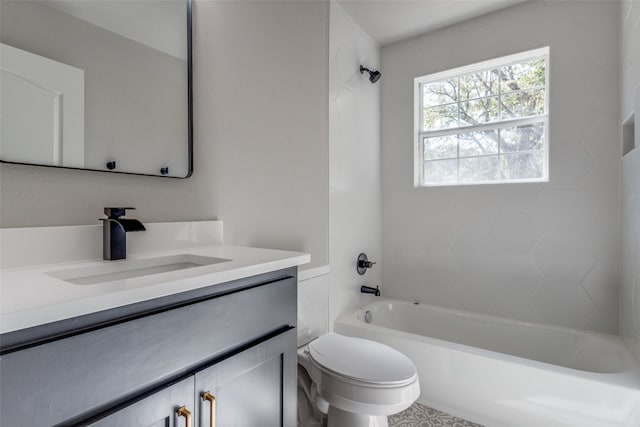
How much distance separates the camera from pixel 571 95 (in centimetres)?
205

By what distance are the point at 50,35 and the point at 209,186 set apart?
718 mm

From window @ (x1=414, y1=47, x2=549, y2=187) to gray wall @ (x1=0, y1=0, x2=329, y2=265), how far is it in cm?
101

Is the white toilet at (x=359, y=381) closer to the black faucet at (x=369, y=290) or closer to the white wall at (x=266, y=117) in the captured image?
the white wall at (x=266, y=117)

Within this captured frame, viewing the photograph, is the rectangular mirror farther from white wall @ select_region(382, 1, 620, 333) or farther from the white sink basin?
white wall @ select_region(382, 1, 620, 333)

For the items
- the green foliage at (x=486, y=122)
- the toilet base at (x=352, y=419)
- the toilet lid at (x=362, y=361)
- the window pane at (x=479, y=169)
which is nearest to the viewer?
the toilet lid at (x=362, y=361)

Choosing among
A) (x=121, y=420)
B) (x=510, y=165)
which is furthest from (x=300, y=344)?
(x=510, y=165)

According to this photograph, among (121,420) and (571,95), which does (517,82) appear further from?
(121,420)

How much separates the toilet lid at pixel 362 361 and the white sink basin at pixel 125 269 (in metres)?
0.66

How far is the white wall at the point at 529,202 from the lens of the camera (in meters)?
1.97

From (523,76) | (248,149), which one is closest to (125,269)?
(248,149)

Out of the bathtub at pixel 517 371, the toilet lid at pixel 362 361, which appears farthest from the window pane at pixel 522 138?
the toilet lid at pixel 362 361

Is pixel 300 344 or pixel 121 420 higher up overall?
pixel 121 420

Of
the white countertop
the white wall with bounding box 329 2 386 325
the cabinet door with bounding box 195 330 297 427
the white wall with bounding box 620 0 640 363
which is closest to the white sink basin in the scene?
the white countertop

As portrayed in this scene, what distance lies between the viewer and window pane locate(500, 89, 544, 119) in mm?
2219
